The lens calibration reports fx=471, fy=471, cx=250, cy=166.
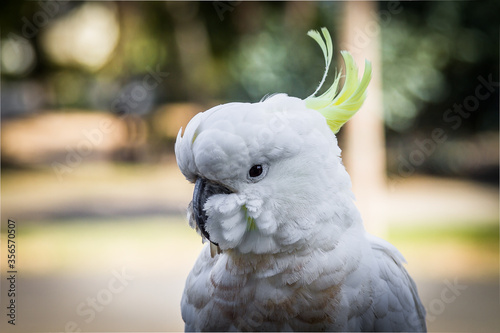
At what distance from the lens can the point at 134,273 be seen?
171 inches

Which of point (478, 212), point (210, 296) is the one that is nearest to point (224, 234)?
point (210, 296)

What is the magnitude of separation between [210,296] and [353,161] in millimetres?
2762

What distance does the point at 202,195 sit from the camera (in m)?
1.22

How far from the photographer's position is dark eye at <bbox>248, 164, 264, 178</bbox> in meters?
1.20

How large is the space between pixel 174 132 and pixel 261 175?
21.4 ft

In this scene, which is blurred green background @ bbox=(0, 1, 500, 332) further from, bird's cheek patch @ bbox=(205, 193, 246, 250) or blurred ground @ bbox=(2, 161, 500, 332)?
bird's cheek patch @ bbox=(205, 193, 246, 250)

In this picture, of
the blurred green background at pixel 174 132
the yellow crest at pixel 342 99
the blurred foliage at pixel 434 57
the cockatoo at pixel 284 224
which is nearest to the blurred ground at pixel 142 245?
the blurred green background at pixel 174 132

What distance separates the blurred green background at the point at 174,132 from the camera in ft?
12.8

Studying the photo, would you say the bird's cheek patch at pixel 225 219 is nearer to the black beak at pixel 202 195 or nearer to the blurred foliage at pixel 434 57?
the black beak at pixel 202 195

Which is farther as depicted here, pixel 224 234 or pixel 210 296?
pixel 210 296

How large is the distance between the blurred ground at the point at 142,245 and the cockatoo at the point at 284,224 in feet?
6.34

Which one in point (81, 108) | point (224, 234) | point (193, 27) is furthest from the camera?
point (81, 108)

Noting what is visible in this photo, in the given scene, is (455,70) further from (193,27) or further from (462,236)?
(193,27)

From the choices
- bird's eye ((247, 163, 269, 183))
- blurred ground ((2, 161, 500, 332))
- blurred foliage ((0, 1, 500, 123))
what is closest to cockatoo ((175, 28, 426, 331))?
bird's eye ((247, 163, 269, 183))
